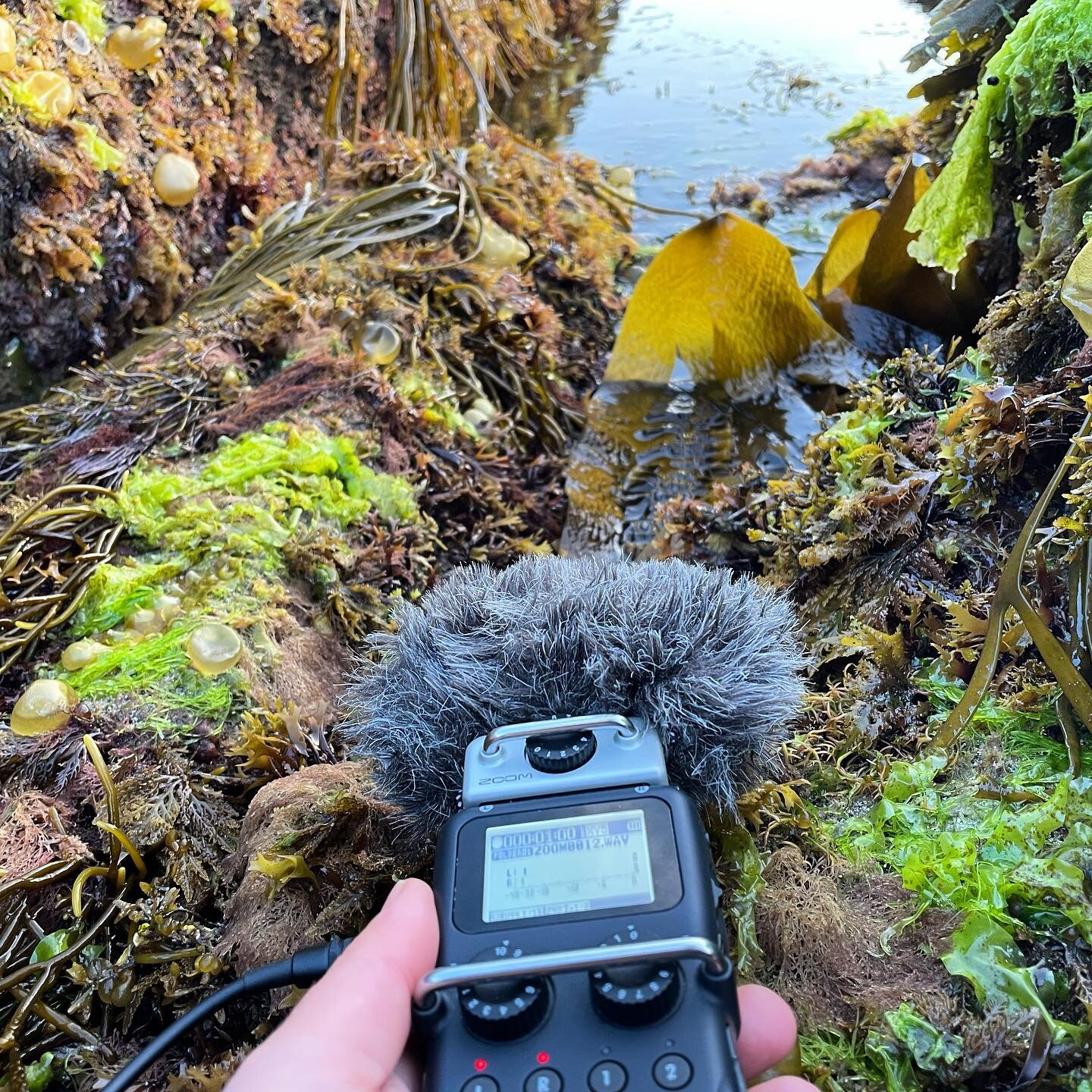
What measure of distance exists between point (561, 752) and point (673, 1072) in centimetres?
28

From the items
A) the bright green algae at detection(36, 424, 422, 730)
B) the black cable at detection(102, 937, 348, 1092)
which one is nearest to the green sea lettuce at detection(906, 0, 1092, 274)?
the bright green algae at detection(36, 424, 422, 730)

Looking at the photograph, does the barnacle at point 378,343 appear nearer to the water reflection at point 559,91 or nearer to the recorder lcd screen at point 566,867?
the recorder lcd screen at point 566,867

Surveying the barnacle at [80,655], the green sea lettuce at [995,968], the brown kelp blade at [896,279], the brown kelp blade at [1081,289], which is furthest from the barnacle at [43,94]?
the green sea lettuce at [995,968]

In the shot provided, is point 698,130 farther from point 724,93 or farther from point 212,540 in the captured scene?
point 212,540

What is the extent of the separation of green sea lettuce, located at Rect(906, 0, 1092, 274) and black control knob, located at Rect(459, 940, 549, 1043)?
1.52 metres

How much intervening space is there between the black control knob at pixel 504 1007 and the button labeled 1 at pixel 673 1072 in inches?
4.0

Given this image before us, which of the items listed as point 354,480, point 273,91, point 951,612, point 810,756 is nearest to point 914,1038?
point 810,756

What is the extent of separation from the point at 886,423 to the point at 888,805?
0.78 meters

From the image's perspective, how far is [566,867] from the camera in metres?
0.78

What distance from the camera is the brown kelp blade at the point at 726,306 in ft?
7.07

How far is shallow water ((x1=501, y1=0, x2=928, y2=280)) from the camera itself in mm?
3650

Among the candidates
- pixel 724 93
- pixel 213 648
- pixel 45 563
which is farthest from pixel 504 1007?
pixel 724 93

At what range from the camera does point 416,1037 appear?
743 millimetres

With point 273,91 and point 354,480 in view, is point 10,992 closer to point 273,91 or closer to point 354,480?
point 354,480
